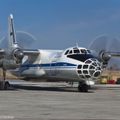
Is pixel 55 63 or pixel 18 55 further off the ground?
pixel 18 55

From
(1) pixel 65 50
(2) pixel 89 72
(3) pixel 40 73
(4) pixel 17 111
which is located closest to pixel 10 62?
(3) pixel 40 73

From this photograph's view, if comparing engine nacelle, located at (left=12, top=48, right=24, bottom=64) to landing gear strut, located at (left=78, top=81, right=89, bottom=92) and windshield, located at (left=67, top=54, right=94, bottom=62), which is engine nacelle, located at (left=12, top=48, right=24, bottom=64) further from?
landing gear strut, located at (left=78, top=81, right=89, bottom=92)

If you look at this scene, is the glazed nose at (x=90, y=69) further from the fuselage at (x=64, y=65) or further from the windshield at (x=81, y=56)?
the windshield at (x=81, y=56)

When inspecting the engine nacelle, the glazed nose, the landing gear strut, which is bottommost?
the landing gear strut

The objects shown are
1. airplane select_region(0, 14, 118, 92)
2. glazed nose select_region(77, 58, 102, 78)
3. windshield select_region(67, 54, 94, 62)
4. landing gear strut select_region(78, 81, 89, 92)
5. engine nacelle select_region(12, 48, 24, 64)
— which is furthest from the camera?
engine nacelle select_region(12, 48, 24, 64)

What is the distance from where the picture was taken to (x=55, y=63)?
33.8 meters

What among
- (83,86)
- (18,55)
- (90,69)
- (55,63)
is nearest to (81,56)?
(90,69)

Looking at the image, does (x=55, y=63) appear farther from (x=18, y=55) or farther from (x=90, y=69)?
(x=90, y=69)

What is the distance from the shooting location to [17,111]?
1590 centimetres

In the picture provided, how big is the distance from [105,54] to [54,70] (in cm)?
678

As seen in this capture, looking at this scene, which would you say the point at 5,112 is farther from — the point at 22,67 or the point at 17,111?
the point at 22,67

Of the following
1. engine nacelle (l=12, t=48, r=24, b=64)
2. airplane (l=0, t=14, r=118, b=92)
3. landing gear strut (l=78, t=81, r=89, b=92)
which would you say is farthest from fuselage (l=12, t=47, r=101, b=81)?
engine nacelle (l=12, t=48, r=24, b=64)

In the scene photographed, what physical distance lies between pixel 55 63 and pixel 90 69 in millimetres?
4073

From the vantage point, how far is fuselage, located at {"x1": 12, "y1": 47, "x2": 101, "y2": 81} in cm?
3092
